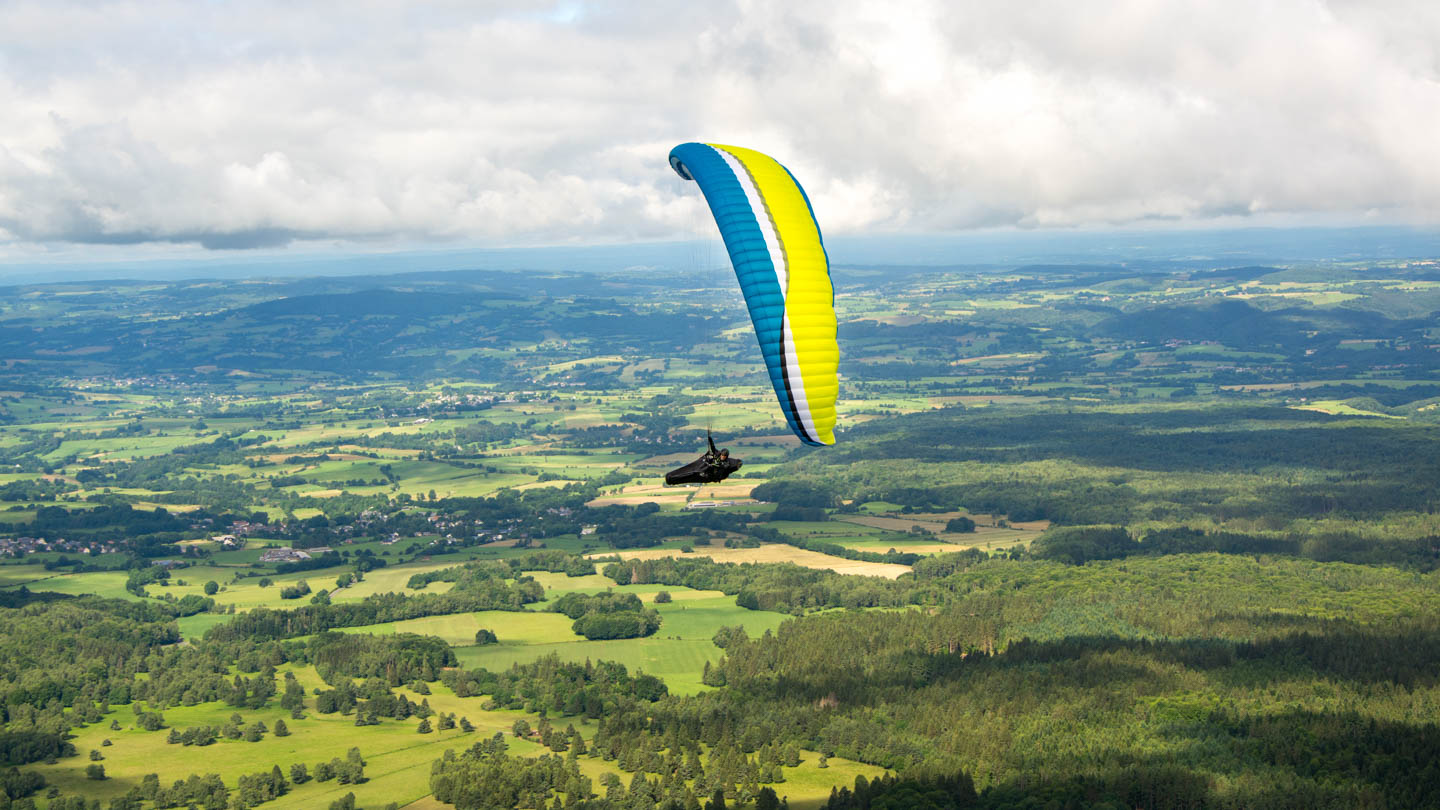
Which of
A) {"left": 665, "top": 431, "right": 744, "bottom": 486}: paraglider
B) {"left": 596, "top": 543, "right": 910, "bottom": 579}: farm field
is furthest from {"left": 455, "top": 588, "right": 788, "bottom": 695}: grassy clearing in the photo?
{"left": 665, "top": 431, "right": 744, "bottom": 486}: paraglider

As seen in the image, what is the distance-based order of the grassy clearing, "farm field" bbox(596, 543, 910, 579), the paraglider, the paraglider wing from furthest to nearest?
1. "farm field" bbox(596, 543, 910, 579)
2. the grassy clearing
3. the paraglider
4. the paraglider wing

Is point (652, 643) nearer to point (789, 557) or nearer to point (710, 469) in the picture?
point (789, 557)

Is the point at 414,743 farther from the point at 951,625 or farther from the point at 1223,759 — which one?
the point at 1223,759

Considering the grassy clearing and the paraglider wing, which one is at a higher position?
the paraglider wing

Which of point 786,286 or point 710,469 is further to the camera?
point 710,469

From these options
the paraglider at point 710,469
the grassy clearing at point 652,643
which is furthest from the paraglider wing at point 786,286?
the grassy clearing at point 652,643

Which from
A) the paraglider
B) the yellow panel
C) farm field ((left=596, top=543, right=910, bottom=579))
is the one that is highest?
the yellow panel

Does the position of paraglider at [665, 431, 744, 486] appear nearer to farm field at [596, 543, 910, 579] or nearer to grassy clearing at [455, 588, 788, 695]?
grassy clearing at [455, 588, 788, 695]

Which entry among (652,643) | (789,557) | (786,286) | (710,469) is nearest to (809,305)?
(786,286)

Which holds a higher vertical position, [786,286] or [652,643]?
[786,286]

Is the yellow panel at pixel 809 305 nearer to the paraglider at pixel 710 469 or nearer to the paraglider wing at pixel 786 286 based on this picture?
the paraglider wing at pixel 786 286
